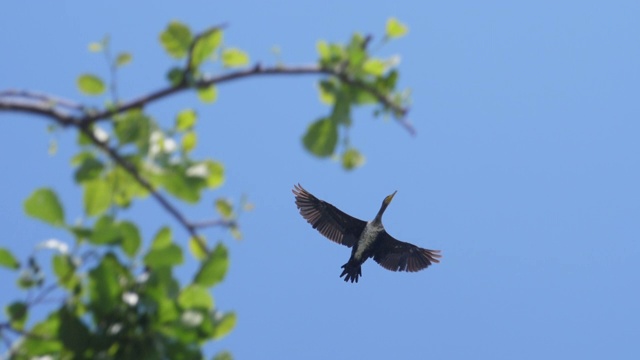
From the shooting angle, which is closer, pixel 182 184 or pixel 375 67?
pixel 182 184

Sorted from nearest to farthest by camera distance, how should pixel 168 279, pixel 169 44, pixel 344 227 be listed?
1. pixel 168 279
2. pixel 169 44
3. pixel 344 227

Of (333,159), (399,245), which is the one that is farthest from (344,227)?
(333,159)

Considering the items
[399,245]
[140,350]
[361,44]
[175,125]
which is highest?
[399,245]

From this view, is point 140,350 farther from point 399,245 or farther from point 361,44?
point 399,245

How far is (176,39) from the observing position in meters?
2.49

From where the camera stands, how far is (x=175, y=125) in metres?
2.57

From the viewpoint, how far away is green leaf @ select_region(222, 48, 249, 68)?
8.31ft

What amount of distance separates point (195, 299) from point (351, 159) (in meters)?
0.69

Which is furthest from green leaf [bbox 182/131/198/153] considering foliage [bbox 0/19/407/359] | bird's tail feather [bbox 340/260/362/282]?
bird's tail feather [bbox 340/260/362/282]

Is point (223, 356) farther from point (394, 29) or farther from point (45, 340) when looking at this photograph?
point (394, 29)

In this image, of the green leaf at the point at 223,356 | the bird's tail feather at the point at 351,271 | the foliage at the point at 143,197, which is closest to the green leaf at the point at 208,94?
the foliage at the point at 143,197

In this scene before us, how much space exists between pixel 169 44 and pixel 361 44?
1.96 feet

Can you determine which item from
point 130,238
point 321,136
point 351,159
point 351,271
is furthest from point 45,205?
point 351,271

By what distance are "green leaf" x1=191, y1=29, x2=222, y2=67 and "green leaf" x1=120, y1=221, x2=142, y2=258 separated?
1.78 ft
